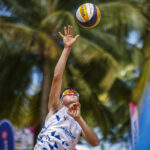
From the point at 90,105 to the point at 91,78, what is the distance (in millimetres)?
1793

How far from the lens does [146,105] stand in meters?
2.52

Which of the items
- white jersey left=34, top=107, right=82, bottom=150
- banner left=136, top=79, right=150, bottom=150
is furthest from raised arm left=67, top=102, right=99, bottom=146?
banner left=136, top=79, right=150, bottom=150

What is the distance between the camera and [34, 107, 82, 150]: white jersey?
3070 millimetres

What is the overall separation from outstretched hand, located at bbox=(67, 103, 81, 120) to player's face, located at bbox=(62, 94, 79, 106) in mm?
203

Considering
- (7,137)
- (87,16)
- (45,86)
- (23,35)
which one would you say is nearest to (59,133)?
(87,16)

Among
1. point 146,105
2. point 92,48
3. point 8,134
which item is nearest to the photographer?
point 146,105

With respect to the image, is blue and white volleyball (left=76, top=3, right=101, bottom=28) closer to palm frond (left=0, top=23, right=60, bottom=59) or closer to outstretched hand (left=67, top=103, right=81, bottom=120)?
outstretched hand (left=67, top=103, right=81, bottom=120)

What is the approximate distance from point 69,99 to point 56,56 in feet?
26.7

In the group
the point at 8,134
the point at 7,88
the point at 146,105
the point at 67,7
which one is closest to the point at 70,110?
the point at 146,105

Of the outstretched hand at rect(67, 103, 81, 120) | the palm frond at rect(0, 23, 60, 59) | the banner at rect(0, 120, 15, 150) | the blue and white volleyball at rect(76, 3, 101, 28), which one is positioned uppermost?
the blue and white volleyball at rect(76, 3, 101, 28)

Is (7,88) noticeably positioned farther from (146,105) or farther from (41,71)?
(146,105)

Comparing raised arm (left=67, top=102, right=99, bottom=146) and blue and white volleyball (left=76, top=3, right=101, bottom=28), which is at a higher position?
blue and white volleyball (left=76, top=3, right=101, bottom=28)

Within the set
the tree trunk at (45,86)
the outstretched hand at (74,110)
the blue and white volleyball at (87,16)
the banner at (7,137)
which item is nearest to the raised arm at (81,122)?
the outstretched hand at (74,110)

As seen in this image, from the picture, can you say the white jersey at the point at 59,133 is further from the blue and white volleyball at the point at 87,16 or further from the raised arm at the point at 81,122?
the blue and white volleyball at the point at 87,16
